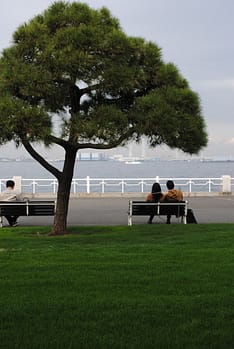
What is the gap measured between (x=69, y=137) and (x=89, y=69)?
1517 mm

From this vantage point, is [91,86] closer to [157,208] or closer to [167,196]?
[157,208]

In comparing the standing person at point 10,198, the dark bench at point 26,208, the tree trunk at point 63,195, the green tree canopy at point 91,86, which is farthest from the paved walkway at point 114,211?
the green tree canopy at point 91,86

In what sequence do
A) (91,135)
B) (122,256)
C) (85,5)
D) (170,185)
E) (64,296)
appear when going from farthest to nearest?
(170,185), (85,5), (91,135), (122,256), (64,296)

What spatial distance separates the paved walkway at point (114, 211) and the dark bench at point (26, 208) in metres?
1.38

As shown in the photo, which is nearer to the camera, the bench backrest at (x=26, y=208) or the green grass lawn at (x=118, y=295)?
the green grass lawn at (x=118, y=295)

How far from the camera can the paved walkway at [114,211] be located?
687 inches

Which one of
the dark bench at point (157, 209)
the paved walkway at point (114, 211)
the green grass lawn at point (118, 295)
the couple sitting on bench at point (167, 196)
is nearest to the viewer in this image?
the green grass lawn at point (118, 295)

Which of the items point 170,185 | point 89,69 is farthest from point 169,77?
point 170,185

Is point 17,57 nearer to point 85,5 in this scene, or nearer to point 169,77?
point 85,5

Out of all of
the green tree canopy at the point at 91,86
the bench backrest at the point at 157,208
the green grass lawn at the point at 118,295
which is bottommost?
the green grass lawn at the point at 118,295

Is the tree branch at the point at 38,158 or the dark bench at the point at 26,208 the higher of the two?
the tree branch at the point at 38,158

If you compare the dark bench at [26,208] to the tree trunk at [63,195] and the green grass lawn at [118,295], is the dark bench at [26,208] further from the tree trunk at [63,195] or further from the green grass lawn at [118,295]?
the green grass lawn at [118,295]

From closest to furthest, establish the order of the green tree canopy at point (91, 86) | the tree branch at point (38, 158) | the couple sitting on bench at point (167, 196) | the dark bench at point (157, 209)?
the green tree canopy at point (91, 86)
the tree branch at point (38, 158)
the dark bench at point (157, 209)
the couple sitting on bench at point (167, 196)

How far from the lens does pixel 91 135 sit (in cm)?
1194
